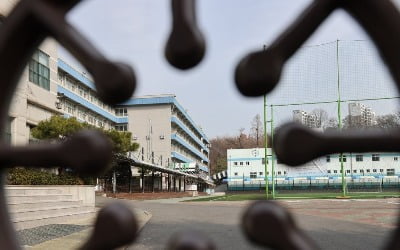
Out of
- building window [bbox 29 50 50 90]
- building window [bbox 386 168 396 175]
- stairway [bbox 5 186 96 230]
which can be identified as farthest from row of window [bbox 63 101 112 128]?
stairway [bbox 5 186 96 230]

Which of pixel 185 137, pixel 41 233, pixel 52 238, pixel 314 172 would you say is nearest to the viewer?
pixel 52 238

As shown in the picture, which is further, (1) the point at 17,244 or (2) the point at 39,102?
(2) the point at 39,102

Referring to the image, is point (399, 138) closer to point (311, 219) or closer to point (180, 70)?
point (180, 70)

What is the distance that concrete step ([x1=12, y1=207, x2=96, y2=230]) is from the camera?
9.59 metres

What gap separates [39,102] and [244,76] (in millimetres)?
19185

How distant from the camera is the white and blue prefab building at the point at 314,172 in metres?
27.6

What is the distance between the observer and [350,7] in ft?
4.19

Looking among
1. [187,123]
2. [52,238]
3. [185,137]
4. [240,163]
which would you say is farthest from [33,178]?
[187,123]

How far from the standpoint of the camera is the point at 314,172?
1252 inches

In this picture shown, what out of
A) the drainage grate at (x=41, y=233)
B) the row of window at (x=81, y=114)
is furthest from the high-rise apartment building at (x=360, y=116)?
the row of window at (x=81, y=114)

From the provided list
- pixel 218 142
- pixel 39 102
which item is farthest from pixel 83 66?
pixel 218 142

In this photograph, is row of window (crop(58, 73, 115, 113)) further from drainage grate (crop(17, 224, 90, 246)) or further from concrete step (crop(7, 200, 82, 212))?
drainage grate (crop(17, 224, 90, 246))

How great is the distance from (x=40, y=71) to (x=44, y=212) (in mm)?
10325

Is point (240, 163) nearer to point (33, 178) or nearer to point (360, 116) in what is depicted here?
point (360, 116)
